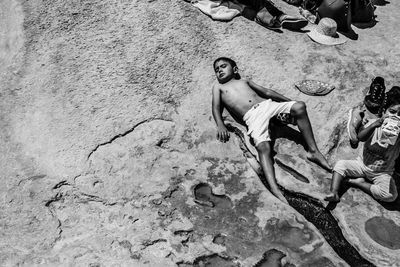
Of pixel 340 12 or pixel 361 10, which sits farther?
pixel 361 10

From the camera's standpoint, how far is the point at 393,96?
14.7ft

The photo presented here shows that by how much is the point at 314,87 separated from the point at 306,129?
0.72 m

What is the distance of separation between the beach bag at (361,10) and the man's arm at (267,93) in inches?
78.9

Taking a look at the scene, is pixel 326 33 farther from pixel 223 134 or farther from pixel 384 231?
pixel 384 231

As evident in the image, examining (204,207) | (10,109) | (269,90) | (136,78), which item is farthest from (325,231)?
(10,109)

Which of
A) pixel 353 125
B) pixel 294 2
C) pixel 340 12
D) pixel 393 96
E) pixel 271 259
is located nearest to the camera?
pixel 271 259

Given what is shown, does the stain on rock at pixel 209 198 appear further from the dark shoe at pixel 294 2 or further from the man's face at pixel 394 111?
the dark shoe at pixel 294 2

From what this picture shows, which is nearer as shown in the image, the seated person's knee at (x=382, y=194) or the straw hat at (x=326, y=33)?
the seated person's knee at (x=382, y=194)

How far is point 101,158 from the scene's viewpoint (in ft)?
14.2

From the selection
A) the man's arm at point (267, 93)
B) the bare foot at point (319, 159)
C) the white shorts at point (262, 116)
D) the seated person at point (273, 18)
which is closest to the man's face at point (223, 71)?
the man's arm at point (267, 93)

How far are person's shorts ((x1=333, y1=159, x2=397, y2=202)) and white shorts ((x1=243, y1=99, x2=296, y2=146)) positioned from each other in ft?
2.34

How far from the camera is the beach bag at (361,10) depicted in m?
5.89

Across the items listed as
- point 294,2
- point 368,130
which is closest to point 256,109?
point 368,130

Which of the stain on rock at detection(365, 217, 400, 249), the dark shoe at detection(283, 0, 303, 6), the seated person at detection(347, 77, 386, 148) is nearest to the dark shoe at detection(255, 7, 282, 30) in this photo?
the dark shoe at detection(283, 0, 303, 6)
